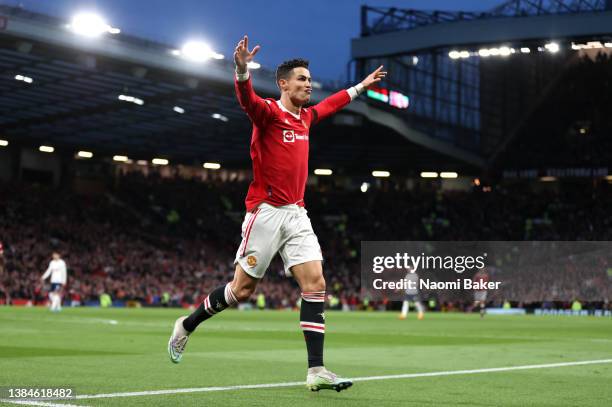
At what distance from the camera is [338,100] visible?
9.43 metres

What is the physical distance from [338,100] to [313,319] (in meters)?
2.28

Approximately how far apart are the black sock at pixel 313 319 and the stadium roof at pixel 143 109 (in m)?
30.5

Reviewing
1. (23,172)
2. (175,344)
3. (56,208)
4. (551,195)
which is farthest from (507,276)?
(175,344)

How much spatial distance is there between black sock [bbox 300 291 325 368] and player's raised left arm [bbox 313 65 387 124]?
1.68m

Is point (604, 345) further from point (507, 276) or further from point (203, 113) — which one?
point (203, 113)

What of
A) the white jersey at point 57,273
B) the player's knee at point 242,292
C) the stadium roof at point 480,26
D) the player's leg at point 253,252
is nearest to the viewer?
the player's leg at point 253,252

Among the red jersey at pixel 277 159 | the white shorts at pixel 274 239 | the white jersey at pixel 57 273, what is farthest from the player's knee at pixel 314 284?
the white jersey at pixel 57 273

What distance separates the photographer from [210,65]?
4428cm

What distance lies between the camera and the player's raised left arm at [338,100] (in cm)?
910

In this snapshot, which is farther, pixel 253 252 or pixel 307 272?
pixel 253 252

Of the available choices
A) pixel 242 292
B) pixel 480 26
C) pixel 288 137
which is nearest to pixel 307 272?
pixel 242 292

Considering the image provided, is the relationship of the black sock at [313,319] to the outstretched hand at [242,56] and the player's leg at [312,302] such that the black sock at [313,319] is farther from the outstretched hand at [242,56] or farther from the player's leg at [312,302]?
the outstretched hand at [242,56]

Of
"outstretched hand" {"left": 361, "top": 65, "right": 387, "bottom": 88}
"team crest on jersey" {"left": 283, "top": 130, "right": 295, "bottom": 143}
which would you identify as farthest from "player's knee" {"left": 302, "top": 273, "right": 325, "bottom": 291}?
"outstretched hand" {"left": 361, "top": 65, "right": 387, "bottom": 88}

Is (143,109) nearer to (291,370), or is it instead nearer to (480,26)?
(480,26)
